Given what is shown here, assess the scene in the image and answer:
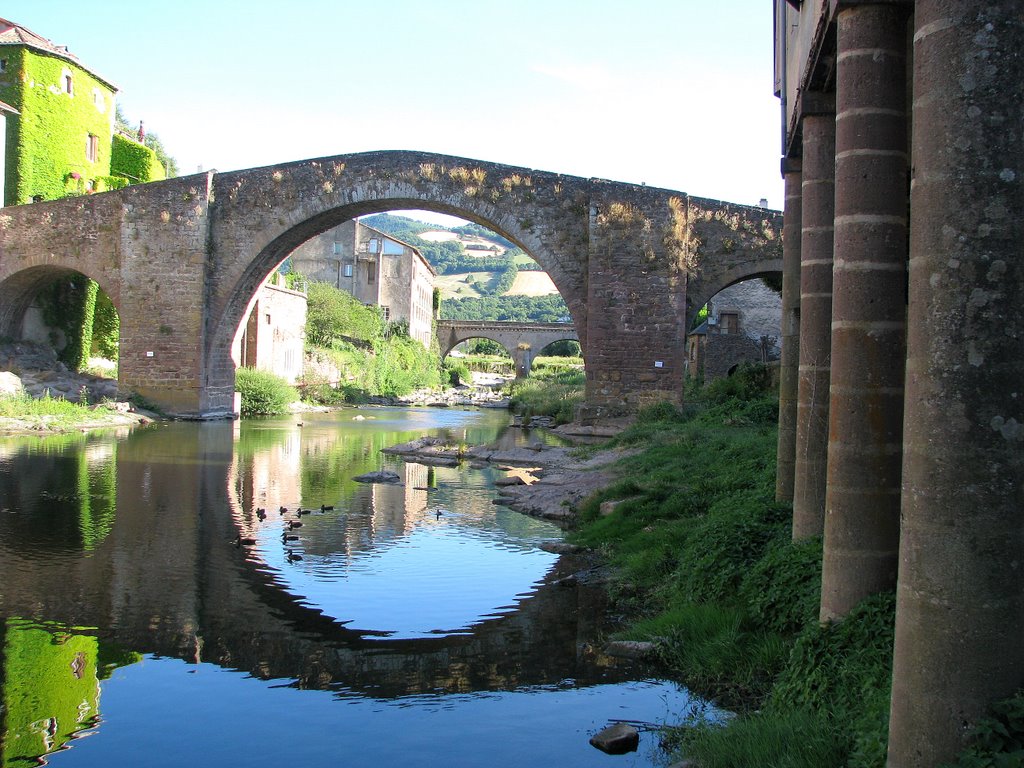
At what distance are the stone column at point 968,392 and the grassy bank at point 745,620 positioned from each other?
49cm

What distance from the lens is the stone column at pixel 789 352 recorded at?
6.77 m

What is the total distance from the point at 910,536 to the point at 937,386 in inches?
17.7

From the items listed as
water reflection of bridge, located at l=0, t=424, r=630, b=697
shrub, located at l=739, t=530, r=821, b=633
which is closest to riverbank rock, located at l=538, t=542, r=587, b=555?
water reflection of bridge, located at l=0, t=424, r=630, b=697

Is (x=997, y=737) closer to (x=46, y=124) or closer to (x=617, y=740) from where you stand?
(x=617, y=740)

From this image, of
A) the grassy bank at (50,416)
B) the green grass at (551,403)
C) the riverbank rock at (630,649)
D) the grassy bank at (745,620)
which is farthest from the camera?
the green grass at (551,403)

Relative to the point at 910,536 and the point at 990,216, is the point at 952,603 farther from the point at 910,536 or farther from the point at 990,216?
the point at 990,216

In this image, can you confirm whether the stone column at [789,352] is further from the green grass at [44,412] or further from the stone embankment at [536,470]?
the green grass at [44,412]

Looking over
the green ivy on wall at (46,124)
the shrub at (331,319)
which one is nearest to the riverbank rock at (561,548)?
the green ivy on wall at (46,124)

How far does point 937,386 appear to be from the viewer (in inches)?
108

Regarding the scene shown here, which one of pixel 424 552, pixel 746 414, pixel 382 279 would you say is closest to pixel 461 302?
pixel 382 279

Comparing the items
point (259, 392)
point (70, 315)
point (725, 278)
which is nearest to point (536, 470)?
point (725, 278)

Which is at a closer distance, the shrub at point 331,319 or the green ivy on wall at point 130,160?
the green ivy on wall at point 130,160

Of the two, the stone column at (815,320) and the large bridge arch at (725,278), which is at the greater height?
the large bridge arch at (725,278)

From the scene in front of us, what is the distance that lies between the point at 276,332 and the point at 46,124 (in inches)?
342
